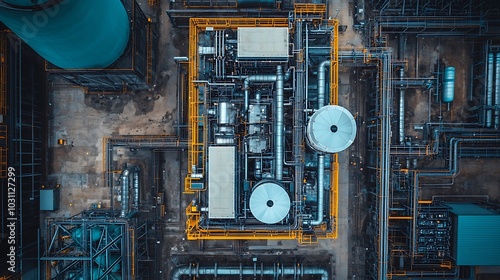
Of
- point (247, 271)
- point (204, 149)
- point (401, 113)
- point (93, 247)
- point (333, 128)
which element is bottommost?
point (247, 271)

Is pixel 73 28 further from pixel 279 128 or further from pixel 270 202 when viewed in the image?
pixel 270 202

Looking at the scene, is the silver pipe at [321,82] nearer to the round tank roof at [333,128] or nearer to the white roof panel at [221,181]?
the round tank roof at [333,128]

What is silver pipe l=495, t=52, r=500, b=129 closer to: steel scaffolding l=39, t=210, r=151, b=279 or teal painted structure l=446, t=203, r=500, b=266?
teal painted structure l=446, t=203, r=500, b=266

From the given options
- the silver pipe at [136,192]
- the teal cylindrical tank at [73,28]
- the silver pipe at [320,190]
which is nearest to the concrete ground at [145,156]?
the silver pipe at [136,192]

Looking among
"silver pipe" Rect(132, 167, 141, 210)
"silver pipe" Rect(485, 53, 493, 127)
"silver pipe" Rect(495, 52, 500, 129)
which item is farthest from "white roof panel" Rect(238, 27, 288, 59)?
"silver pipe" Rect(495, 52, 500, 129)

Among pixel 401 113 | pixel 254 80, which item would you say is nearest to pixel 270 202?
pixel 254 80

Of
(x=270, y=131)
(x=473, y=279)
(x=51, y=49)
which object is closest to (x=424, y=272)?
(x=473, y=279)
